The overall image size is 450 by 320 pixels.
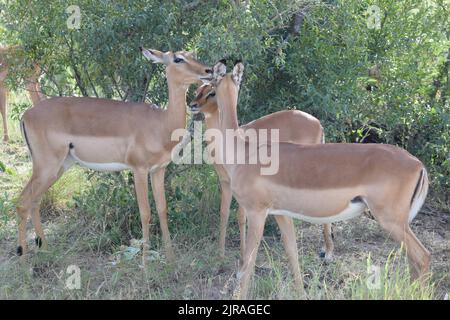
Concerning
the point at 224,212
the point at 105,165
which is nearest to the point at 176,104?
the point at 105,165

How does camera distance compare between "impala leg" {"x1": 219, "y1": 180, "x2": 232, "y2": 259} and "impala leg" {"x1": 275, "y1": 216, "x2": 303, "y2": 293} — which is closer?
"impala leg" {"x1": 275, "y1": 216, "x2": 303, "y2": 293}

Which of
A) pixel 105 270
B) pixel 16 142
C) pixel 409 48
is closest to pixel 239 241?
pixel 105 270

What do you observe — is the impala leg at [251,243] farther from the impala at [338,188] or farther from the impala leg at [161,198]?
the impala leg at [161,198]

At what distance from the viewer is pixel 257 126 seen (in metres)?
6.59

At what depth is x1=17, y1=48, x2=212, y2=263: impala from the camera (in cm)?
662

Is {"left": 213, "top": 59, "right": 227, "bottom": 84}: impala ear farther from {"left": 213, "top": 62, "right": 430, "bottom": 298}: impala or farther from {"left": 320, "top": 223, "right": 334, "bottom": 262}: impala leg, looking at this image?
{"left": 320, "top": 223, "right": 334, "bottom": 262}: impala leg

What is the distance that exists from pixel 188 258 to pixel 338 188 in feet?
5.39

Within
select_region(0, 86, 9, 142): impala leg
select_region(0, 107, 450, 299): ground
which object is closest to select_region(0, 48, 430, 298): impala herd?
select_region(0, 107, 450, 299): ground

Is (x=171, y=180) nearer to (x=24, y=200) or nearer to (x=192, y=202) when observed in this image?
(x=192, y=202)

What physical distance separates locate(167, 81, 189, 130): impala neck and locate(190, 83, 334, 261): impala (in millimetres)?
159

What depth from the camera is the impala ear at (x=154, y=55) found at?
6.35 m

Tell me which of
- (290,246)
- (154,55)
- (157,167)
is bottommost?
(290,246)

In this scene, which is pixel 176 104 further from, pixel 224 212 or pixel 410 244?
pixel 410 244
